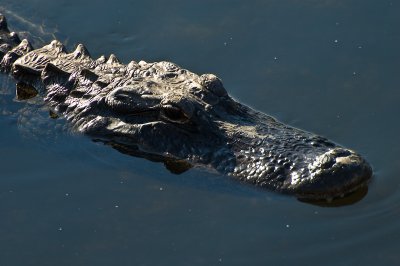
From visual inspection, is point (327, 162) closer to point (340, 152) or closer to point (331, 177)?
point (331, 177)

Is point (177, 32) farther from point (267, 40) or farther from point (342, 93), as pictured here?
point (342, 93)

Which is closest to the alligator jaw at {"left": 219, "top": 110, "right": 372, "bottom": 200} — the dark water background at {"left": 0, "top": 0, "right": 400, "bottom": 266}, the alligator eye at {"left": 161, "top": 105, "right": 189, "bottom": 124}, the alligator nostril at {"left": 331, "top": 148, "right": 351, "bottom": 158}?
the alligator nostril at {"left": 331, "top": 148, "right": 351, "bottom": 158}

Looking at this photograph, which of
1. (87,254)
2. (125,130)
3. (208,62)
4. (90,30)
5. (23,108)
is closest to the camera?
(87,254)

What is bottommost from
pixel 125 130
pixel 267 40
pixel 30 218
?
pixel 30 218

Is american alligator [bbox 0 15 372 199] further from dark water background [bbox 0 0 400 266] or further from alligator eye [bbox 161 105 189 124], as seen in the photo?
dark water background [bbox 0 0 400 266]

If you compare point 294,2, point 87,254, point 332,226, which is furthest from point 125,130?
point 294,2

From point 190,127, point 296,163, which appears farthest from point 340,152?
point 190,127

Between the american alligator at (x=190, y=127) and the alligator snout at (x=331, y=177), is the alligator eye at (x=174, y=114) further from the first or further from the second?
the alligator snout at (x=331, y=177)
